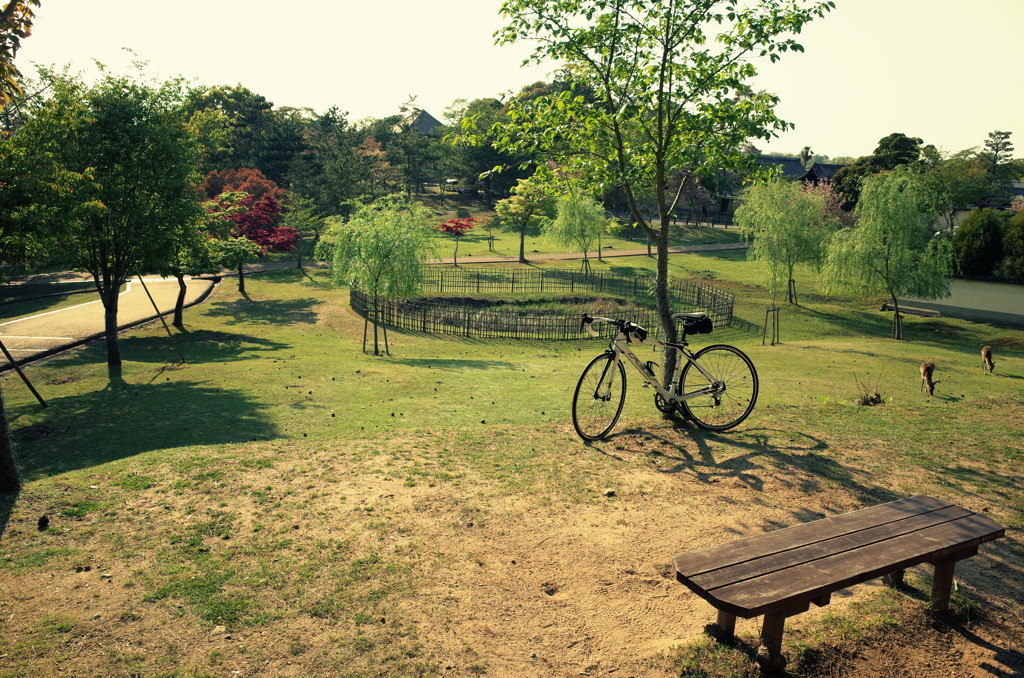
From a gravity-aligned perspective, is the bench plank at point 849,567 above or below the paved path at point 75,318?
above

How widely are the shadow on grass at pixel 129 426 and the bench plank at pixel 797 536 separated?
726 centimetres

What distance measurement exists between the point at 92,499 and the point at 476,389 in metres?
8.43

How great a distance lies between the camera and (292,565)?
5289mm

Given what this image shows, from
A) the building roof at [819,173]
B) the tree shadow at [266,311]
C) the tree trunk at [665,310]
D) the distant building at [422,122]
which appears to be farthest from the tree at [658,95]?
the distant building at [422,122]

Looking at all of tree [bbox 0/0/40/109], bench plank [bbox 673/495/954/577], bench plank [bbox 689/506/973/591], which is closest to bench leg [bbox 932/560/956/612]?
bench plank [bbox 689/506/973/591]

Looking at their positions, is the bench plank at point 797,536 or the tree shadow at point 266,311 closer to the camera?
the bench plank at point 797,536

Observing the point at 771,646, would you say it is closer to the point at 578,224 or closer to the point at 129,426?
the point at 129,426

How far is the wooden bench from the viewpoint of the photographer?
3.85 meters

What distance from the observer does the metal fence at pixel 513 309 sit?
27.7m

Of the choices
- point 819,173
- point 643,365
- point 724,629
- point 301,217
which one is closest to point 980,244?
point 643,365

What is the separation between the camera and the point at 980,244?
34.4 m

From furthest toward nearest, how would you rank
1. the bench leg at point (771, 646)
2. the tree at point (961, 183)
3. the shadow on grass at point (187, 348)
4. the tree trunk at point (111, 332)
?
the tree at point (961, 183)
the shadow on grass at point (187, 348)
the tree trunk at point (111, 332)
the bench leg at point (771, 646)

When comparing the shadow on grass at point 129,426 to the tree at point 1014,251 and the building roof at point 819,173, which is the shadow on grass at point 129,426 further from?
the building roof at point 819,173

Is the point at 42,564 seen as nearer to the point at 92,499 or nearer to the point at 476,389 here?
the point at 92,499
